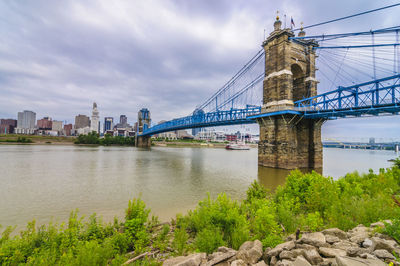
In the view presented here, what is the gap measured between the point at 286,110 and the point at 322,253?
20.3 m

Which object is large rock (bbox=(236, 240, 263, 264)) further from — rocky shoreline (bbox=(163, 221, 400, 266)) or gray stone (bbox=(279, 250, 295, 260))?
gray stone (bbox=(279, 250, 295, 260))

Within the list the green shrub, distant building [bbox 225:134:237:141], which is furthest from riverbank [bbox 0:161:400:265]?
distant building [bbox 225:134:237:141]

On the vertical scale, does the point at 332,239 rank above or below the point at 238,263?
above

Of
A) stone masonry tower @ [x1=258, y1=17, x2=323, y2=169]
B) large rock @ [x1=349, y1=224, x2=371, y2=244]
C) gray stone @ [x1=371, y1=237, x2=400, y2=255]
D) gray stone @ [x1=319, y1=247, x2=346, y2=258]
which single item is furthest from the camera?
stone masonry tower @ [x1=258, y1=17, x2=323, y2=169]

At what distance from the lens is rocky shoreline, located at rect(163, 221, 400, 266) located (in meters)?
2.43

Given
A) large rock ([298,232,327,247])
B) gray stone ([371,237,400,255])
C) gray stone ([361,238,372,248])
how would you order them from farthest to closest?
1. large rock ([298,232,327,247])
2. gray stone ([361,238,372,248])
3. gray stone ([371,237,400,255])

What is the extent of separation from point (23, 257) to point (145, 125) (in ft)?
307

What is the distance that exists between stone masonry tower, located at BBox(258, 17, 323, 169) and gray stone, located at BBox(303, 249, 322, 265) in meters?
19.8

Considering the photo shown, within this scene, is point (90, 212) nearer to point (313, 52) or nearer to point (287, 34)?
point (287, 34)

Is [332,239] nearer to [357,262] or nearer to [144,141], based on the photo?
[357,262]

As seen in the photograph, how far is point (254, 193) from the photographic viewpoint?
26.6 ft

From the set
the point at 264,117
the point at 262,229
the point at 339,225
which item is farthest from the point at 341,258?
the point at 264,117

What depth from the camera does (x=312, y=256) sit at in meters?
2.60

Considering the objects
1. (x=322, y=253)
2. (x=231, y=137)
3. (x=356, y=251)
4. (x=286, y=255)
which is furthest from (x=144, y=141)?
(x=231, y=137)
